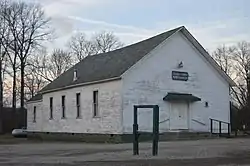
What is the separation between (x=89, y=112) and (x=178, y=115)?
20.8 feet

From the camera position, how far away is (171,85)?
34594 mm

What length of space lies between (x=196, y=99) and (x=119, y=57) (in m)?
6.43

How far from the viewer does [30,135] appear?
50312mm

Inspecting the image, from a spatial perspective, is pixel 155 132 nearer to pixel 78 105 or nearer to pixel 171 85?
pixel 171 85

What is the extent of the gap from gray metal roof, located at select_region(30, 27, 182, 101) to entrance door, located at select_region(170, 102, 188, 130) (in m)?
4.13

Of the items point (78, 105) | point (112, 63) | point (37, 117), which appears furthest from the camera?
point (37, 117)

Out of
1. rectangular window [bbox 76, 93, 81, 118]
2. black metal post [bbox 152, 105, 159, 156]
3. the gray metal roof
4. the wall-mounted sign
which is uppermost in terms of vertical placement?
the gray metal roof

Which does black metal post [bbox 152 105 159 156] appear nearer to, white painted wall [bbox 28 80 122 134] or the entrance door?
white painted wall [bbox 28 80 122 134]

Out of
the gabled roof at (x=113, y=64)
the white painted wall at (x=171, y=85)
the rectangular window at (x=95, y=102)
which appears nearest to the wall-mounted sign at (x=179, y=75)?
the white painted wall at (x=171, y=85)

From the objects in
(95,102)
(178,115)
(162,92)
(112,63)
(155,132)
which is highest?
(112,63)

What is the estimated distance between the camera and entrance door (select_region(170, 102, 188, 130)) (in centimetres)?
3456

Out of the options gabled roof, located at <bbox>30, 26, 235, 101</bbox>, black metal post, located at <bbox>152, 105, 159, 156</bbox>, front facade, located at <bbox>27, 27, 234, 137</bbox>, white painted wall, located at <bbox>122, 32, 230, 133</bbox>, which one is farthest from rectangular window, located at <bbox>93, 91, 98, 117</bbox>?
black metal post, located at <bbox>152, 105, 159, 156</bbox>

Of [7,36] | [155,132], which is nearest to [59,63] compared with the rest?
[7,36]

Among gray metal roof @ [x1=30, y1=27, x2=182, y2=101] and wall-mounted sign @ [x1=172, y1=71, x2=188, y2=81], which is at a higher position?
gray metal roof @ [x1=30, y1=27, x2=182, y2=101]
